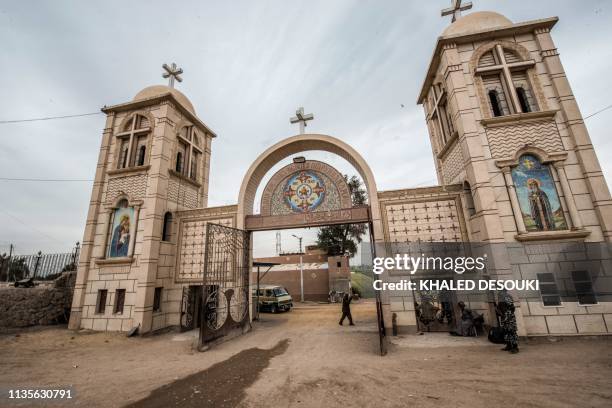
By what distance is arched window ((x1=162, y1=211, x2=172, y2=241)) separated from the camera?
12281 mm

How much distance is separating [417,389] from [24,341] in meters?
12.8

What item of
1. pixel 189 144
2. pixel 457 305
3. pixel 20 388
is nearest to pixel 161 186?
pixel 189 144

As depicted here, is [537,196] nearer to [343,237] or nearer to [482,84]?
[482,84]

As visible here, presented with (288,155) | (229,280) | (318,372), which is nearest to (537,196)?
(318,372)

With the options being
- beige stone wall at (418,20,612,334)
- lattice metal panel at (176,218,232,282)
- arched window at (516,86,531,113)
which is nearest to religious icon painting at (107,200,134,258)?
lattice metal panel at (176,218,232,282)

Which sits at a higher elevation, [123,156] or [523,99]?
[123,156]

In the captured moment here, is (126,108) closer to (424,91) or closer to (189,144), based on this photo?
(189,144)

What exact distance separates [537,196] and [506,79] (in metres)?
4.57

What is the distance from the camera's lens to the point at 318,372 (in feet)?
19.4

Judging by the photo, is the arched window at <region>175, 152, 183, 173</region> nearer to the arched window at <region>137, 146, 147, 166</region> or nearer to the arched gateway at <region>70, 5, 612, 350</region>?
the arched gateway at <region>70, 5, 612, 350</region>

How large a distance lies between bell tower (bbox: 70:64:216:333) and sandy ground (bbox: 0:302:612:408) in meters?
Answer: 1.81

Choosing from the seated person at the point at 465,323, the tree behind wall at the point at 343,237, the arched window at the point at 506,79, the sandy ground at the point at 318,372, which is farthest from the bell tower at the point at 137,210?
the tree behind wall at the point at 343,237

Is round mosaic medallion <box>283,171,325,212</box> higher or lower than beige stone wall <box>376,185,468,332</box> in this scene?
higher

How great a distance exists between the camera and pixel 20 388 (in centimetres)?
540
